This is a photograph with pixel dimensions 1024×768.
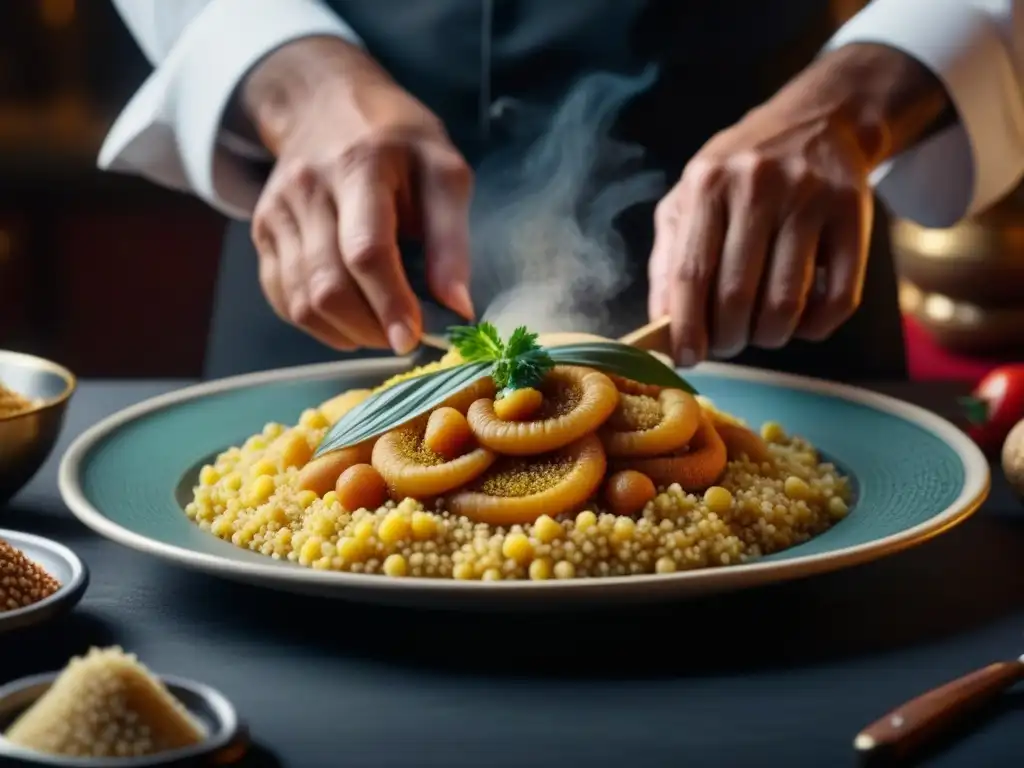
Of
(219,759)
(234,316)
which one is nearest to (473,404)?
(219,759)

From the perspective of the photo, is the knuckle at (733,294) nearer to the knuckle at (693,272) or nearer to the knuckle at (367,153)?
the knuckle at (693,272)

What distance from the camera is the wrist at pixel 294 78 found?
187 centimetres

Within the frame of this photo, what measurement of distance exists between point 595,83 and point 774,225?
478 millimetres

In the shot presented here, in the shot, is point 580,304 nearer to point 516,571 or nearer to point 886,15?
point 886,15

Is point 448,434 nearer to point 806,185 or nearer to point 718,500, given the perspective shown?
point 718,500

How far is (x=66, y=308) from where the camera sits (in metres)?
4.42

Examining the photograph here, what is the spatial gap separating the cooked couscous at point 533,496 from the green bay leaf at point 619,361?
0.01 metres

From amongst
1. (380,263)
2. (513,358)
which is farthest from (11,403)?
(513,358)

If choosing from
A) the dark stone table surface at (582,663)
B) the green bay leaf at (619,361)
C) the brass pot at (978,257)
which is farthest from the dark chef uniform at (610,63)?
the brass pot at (978,257)

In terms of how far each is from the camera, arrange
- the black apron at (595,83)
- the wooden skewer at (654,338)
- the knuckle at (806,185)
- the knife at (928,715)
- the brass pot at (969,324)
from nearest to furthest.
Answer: the knife at (928,715)
the wooden skewer at (654,338)
the knuckle at (806,185)
the black apron at (595,83)
the brass pot at (969,324)

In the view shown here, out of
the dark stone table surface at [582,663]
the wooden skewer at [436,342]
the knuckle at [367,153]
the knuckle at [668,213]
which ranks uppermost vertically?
the knuckle at [367,153]

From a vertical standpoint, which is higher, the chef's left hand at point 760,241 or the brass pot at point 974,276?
the chef's left hand at point 760,241

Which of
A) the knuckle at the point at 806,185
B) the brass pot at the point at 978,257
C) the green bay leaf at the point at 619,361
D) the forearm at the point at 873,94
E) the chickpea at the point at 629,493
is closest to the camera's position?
the chickpea at the point at 629,493

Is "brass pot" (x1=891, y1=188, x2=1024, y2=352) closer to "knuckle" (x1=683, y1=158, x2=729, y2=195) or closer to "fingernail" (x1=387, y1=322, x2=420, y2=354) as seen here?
"knuckle" (x1=683, y1=158, x2=729, y2=195)
